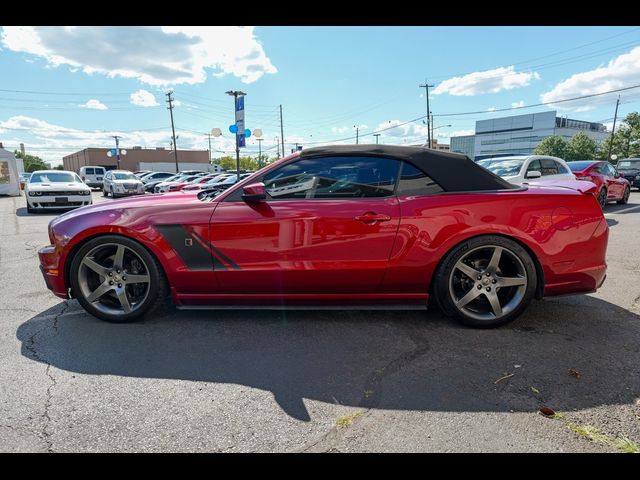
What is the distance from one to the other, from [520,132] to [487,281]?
→ 107 metres

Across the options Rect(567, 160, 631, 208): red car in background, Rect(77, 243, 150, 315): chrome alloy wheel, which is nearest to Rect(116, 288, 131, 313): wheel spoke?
Rect(77, 243, 150, 315): chrome alloy wheel

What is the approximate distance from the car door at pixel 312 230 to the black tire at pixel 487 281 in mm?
544

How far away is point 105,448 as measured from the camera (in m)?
1.89

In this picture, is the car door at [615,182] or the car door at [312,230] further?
the car door at [615,182]

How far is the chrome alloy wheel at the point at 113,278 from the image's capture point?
3.31 meters

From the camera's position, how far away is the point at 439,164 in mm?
3232

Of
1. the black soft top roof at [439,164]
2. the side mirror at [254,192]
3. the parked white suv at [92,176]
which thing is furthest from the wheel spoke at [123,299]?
the parked white suv at [92,176]

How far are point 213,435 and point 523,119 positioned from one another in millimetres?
111033

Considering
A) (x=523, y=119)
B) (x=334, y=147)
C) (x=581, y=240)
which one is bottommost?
(x=581, y=240)

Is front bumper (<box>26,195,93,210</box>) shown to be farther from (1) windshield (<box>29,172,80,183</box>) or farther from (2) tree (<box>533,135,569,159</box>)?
(2) tree (<box>533,135,569,159</box>)

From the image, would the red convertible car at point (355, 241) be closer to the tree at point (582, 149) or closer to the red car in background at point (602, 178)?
the red car in background at point (602, 178)

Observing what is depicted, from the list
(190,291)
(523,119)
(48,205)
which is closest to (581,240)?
(190,291)

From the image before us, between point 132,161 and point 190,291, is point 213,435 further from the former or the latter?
point 132,161

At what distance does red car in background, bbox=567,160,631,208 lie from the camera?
10148 millimetres
